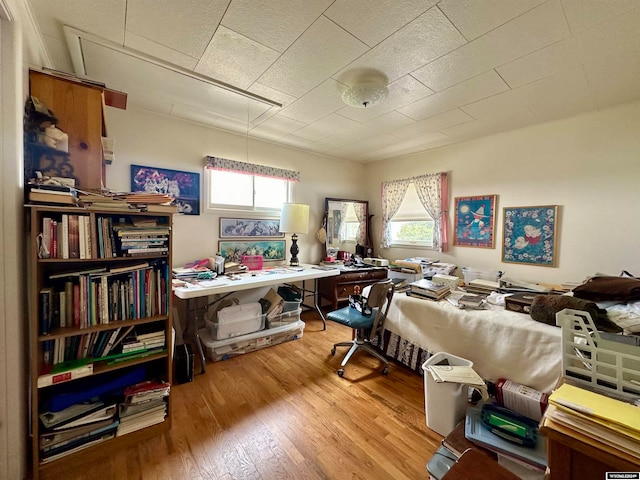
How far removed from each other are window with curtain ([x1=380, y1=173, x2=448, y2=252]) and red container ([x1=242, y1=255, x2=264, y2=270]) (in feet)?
6.94

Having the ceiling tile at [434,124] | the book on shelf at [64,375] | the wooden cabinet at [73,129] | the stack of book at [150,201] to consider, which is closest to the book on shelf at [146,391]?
the book on shelf at [64,375]

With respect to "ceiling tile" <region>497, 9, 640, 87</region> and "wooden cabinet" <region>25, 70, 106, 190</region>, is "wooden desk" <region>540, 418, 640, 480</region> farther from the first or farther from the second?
"wooden cabinet" <region>25, 70, 106, 190</region>

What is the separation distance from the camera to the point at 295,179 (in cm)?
365

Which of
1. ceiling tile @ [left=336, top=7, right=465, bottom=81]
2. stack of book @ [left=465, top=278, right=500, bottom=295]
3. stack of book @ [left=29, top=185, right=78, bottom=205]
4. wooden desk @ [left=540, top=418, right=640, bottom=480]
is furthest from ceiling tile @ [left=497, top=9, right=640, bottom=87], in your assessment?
stack of book @ [left=29, top=185, right=78, bottom=205]

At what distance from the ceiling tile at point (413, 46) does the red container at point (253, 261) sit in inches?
88.4

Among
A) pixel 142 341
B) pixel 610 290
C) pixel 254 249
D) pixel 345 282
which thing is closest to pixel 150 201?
pixel 142 341

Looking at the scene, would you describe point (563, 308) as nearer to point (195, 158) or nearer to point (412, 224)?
point (412, 224)

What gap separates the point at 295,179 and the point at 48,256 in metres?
2.77

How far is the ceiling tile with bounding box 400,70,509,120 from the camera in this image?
1.97 m

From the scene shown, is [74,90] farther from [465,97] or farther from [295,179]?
[465,97]

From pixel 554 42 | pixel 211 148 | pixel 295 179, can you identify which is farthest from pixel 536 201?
pixel 211 148

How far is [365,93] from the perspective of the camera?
6.56 ft

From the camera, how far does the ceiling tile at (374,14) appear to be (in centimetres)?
129

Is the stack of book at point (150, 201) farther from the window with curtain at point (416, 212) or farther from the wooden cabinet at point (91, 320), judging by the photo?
the window with curtain at point (416, 212)
